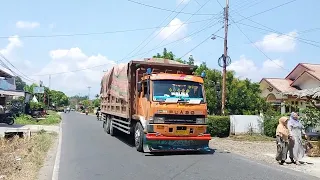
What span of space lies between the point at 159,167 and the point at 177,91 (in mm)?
3763

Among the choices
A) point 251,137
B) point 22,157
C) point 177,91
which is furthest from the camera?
point 251,137

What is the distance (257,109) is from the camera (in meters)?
29.5

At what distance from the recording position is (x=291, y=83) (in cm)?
3600

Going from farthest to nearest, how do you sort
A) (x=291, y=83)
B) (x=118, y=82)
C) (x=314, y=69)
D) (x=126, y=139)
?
(x=291, y=83) < (x=314, y=69) < (x=126, y=139) < (x=118, y=82)

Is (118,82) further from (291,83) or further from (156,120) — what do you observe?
(291,83)

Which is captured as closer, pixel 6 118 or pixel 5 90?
pixel 6 118

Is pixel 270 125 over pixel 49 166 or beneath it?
over

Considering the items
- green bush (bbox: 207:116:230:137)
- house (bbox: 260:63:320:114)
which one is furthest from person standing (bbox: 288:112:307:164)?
house (bbox: 260:63:320:114)

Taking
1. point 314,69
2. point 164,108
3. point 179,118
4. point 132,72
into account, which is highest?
point 314,69

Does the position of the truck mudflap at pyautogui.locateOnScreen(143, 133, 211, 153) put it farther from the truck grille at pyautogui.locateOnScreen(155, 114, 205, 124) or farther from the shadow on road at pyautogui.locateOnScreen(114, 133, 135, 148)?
the shadow on road at pyautogui.locateOnScreen(114, 133, 135, 148)

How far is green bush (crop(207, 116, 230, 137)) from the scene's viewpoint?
20969 millimetres

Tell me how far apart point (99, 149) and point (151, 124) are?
2.91 m

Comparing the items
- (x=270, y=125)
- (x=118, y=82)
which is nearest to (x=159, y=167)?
(x=118, y=82)

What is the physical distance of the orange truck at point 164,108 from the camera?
12945 millimetres
